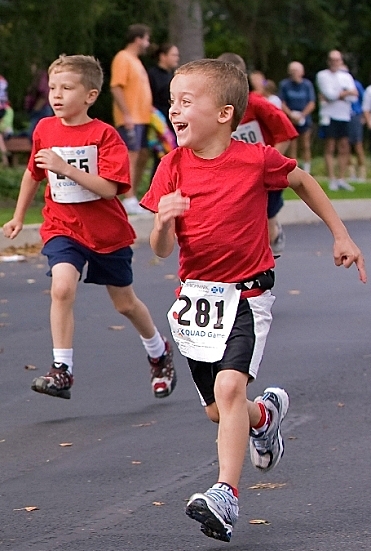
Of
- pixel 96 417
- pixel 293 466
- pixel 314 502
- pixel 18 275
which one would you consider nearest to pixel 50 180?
pixel 96 417

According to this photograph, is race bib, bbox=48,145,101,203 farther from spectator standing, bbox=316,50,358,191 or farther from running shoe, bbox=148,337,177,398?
spectator standing, bbox=316,50,358,191

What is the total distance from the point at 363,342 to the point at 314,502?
137 inches

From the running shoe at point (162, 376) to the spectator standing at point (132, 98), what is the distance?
841cm

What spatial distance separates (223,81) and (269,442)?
1346 millimetres

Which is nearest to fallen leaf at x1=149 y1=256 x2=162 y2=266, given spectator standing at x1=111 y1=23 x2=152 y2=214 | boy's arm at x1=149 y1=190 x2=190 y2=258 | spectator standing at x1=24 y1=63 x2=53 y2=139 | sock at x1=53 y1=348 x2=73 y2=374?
spectator standing at x1=111 y1=23 x2=152 y2=214

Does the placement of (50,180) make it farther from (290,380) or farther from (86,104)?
(290,380)

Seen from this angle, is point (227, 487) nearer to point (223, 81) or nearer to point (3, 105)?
point (223, 81)

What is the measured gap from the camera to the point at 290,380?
7.37 metres

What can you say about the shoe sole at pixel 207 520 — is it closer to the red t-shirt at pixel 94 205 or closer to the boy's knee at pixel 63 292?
the boy's knee at pixel 63 292

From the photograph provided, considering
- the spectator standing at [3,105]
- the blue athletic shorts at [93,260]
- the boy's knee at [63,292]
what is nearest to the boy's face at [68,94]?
the blue athletic shorts at [93,260]

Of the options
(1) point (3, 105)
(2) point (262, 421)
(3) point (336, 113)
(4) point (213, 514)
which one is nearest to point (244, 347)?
(2) point (262, 421)

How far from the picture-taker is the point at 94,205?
7.03 m

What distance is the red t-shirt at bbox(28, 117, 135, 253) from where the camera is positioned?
698cm

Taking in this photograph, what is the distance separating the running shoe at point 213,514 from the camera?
14.3 feet
